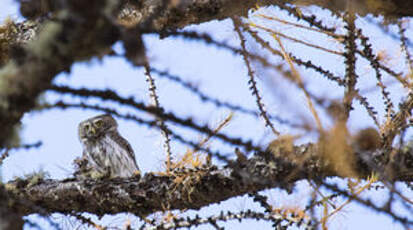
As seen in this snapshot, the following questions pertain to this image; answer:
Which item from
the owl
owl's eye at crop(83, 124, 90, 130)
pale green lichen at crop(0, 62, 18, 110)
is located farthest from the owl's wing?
pale green lichen at crop(0, 62, 18, 110)

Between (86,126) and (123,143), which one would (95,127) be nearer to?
(86,126)

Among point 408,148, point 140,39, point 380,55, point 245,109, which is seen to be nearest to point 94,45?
point 140,39

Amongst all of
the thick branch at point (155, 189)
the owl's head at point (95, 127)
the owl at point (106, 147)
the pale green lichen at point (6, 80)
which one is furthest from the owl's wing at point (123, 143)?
the pale green lichen at point (6, 80)

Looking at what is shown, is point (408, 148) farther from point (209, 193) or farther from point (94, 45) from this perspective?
point (94, 45)

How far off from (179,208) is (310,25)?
1.09m

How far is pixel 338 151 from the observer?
120 centimetres

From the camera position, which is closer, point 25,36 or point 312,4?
point 312,4

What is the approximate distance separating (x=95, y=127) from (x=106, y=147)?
0.45 metres

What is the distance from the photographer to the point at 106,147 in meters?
5.10

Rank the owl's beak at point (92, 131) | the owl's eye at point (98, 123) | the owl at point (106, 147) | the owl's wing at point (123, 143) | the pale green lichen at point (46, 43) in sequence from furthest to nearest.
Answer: the owl's eye at point (98, 123) → the owl's beak at point (92, 131) → the owl's wing at point (123, 143) → the owl at point (106, 147) → the pale green lichen at point (46, 43)

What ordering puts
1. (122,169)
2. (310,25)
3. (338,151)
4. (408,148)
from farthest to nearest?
(122,169)
(310,25)
(408,148)
(338,151)

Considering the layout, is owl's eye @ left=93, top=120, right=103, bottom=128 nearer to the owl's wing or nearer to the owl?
the owl

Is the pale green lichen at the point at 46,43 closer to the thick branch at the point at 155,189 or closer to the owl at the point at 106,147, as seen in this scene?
the thick branch at the point at 155,189

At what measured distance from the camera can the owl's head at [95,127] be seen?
17.7ft
